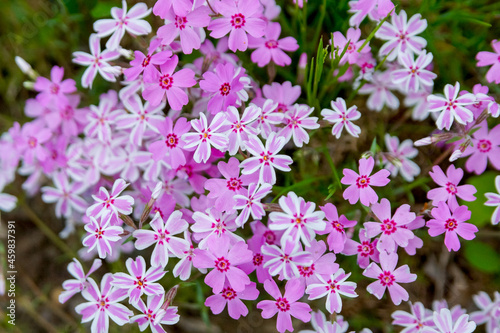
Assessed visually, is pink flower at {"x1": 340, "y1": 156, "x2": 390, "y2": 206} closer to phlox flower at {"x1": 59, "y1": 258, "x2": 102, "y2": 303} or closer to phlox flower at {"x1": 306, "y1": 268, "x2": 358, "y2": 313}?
phlox flower at {"x1": 306, "y1": 268, "x2": 358, "y2": 313}

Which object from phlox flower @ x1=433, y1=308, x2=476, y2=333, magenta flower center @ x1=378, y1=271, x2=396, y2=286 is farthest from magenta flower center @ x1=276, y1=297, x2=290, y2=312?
phlox flower @ x1=433, y1=308, x2=476, y2=333

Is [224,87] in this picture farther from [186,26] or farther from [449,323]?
[449,323]

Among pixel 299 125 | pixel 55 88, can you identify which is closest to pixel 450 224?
pixel 299 125

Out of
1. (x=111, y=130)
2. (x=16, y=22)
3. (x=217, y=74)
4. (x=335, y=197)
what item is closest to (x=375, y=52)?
(x=335, y=197)

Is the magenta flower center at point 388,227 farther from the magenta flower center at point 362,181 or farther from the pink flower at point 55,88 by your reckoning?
the pink flower at point 55,88

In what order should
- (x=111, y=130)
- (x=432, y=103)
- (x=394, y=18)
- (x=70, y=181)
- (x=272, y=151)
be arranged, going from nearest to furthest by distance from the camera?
(x=272, y=151), (x=432, y=103), (x=394, y=18), (x=111, y=130), (x=70, y=181)

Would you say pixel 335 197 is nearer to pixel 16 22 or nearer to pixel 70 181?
pixel 70 181
